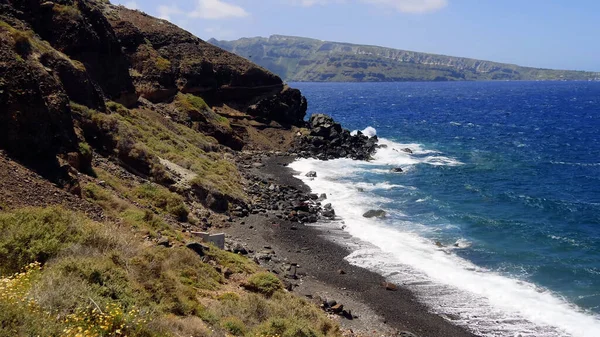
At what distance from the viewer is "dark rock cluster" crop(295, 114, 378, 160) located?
57.3 metres

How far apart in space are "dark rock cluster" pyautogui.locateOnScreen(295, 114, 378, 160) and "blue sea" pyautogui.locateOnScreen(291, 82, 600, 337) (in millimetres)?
2216

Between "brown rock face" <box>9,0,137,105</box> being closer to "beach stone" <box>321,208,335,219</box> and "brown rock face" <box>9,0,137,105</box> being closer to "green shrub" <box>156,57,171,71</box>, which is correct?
"green shrub" <box>156,57,171,71</box>

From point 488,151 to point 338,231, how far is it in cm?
3699

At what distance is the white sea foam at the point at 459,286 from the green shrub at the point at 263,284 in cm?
786

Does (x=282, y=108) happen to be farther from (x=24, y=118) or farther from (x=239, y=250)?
(x=24, y=118)

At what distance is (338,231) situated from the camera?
3028cm

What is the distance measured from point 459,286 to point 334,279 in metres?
6.06

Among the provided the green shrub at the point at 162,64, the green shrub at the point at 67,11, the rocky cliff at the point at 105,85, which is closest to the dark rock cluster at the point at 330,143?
the rocky cliff at the point at 105,85

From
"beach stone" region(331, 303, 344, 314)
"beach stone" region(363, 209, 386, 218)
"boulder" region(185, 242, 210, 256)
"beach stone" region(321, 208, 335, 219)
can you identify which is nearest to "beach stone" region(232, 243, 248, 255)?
"boulder" region(185, 242, 210, 256)

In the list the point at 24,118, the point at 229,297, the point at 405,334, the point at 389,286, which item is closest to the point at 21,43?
the point at 24,118

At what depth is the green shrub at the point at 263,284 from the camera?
54.5 feet

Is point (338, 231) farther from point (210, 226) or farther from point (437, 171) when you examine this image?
point (437, 171)

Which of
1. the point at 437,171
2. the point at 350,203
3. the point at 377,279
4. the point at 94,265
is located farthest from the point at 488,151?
the point at 94,265

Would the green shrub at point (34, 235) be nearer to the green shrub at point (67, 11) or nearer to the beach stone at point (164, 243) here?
the beach stone at point (164, 243)
